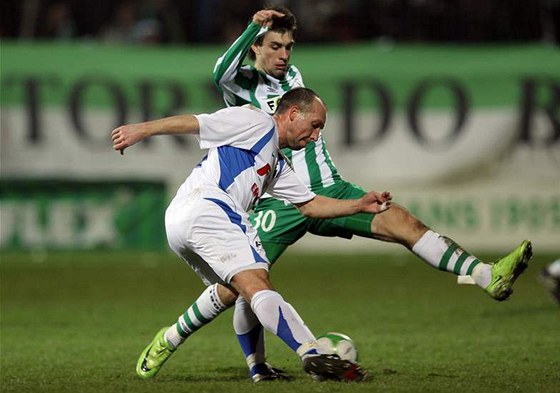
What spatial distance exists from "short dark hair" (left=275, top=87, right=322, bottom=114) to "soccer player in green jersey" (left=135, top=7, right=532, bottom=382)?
0.83 meters

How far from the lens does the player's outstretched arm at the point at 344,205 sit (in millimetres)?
7207

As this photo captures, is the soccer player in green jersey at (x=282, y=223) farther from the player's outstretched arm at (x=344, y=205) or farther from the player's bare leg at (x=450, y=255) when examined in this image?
the player's outstretched arm at (x=344, y=205)

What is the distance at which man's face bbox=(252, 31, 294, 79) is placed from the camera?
834cm

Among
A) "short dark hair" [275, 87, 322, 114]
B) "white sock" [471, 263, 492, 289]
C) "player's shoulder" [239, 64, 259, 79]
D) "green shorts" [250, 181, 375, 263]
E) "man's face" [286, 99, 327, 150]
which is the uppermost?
"player's shoulder" [239, 64, 259, 79]

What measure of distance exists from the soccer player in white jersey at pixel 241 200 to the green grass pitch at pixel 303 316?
437 millimetres

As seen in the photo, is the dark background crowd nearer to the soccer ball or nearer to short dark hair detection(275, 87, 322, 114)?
short dark hair detection(275, 87, 322, 114)

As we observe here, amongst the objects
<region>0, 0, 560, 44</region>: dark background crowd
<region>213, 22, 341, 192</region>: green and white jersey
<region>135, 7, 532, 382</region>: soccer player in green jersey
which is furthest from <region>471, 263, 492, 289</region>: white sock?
<region>0, 0, 560, 44</region>: dark background crowd

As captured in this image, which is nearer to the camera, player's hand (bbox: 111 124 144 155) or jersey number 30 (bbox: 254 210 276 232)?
player's hand (bbox: 111 124 144 155)

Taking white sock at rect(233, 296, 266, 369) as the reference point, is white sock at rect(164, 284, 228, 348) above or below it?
above

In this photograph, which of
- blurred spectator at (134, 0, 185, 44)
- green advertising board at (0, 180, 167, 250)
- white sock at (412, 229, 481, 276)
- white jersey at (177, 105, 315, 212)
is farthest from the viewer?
blurred spectator at (134, 0, 185, 44)

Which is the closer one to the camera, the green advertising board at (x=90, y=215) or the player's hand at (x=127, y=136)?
the player's hand at (x=127, y=136)

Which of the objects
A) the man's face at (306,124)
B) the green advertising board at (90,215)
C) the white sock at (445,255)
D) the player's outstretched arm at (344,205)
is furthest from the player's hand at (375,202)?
the green advertising board at (90,215)

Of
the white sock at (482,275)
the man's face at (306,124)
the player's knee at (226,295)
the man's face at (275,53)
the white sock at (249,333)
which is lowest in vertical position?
the white sock at (249,333)

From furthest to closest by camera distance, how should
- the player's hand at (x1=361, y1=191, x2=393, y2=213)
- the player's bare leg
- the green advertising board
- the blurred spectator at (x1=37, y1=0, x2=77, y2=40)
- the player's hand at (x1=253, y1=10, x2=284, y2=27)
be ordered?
the blurred spectator at (x1=37, y1=0, x2=77, y2=40) < the green advertising board < the player's hand at (x1=253, y1=10, x2=284, y2=27) < the player's bare leg < the player's hand at (x1=361, y1=191, x2=393, y2=213)
